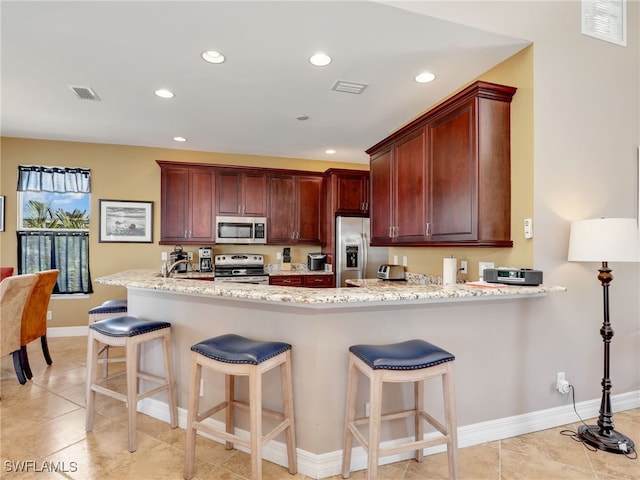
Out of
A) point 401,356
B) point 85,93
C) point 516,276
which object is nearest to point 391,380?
point 401,356

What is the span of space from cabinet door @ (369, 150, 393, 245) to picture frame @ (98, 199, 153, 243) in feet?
10.6

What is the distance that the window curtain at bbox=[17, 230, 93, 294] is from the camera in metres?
4.42

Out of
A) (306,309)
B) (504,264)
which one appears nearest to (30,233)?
(306,309)

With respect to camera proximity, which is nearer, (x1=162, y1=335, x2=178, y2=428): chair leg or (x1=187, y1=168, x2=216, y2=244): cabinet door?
(x1=162, y1=335, x2=178, y2=428): chair leg

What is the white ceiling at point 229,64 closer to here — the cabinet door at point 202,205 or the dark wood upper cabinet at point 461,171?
the dark wood upper cabinet at point 461,171

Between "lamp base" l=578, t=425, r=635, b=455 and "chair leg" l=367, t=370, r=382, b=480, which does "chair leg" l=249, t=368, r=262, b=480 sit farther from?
"lamp base" l=578, t=425, r=635, b=455

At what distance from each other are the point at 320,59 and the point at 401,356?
7.09ft

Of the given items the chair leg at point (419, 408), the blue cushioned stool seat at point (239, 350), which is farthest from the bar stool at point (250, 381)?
the chair leg at point (419, 408)

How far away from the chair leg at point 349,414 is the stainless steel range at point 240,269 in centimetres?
298

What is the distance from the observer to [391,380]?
1.56 metres

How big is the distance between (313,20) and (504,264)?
2.15m

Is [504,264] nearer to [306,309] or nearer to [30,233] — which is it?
[306,309]

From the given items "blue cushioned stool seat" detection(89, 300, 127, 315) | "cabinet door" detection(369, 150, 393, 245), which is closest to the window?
"blue cushioned stool seat" detection(89, 300, 127, 315)

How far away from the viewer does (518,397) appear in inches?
87.6
